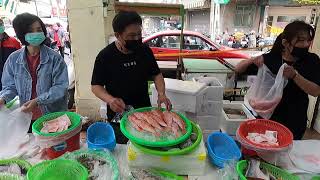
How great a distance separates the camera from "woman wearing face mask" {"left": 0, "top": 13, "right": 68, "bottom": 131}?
85.4 inches

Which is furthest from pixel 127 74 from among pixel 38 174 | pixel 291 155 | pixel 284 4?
pixel 284 4

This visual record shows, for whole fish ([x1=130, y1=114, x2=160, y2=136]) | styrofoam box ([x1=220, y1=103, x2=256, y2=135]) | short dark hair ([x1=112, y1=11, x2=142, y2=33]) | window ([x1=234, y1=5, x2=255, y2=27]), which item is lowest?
styrofoam box ([x1=220, y1=103, x2=256, y2=135])

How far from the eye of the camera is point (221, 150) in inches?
68.7

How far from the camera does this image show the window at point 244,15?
18944 millimetres

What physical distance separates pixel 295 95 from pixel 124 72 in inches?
57.8

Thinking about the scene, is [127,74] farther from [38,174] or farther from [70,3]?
[70,3]

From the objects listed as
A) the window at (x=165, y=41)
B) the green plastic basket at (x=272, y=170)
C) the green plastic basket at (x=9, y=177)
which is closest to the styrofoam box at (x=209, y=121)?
the green plastic basket at (x=272, y=170)

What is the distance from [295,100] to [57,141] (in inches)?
74.6

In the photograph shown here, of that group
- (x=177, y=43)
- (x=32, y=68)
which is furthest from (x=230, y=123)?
(x=177, y=43)

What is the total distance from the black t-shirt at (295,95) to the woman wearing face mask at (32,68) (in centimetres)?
187

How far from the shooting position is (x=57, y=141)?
5.29ft

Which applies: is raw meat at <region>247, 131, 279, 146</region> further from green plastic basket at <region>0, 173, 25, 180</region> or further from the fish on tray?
green plastic basket at <region>0, 173, 25, 180</region>

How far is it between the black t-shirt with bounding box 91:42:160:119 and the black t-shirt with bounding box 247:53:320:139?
3.55 feet

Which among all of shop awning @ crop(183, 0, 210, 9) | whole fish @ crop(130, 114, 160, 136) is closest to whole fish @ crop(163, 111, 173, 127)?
whole fish @ crop(130, 114, 160, 136)
